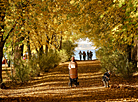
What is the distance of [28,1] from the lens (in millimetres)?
12039

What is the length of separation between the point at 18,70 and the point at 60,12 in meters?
5.07

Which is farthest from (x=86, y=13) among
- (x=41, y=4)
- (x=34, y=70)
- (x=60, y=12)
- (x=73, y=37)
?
(x=73, y=37)

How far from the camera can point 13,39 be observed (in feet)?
46.5

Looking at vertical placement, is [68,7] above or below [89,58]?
above

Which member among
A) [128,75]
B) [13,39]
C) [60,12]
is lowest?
[128,75]

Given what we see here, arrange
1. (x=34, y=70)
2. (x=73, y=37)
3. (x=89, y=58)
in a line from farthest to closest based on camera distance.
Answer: (x=89, y=58) < (x=73, y=37) < (x=34, y=70)

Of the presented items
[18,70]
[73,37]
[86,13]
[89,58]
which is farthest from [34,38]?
[89,58]

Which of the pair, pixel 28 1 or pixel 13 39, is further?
pixel 13 39

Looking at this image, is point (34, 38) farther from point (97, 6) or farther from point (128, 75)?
point (128, 75)

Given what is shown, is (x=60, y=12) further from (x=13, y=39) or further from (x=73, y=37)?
(x=73, y=37)

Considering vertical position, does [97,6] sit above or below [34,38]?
above

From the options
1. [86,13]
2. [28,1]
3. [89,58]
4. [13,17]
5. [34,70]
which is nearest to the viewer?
[13,17]

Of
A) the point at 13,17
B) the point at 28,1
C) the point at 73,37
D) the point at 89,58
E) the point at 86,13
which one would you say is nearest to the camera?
the point at 13,17

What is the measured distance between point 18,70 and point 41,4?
5.07 metres
